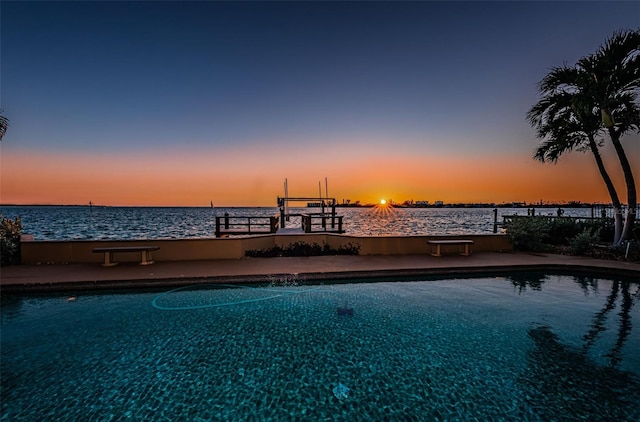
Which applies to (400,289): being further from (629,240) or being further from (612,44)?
(612,44)

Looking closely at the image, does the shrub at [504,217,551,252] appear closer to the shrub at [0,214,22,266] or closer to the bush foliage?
the bush foliage

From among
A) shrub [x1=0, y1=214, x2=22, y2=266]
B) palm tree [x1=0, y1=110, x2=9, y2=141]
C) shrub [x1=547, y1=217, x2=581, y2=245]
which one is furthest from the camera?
shrub [x1=547, y1=217, x2=581, y2=245]

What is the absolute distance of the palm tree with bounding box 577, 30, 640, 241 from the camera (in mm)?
8305

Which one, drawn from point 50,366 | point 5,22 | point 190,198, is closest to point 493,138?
point 50,366

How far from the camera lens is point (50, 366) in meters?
3.21

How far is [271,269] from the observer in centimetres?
668

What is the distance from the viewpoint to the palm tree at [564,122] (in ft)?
30.2

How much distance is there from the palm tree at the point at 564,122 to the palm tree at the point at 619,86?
1.17 ft

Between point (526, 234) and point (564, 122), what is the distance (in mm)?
4102

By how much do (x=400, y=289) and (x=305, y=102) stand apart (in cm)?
1003

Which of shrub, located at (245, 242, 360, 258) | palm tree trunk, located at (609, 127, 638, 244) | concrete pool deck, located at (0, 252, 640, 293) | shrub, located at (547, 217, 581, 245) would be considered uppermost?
palm tree trunk, located at (609, 127, 638, 244)


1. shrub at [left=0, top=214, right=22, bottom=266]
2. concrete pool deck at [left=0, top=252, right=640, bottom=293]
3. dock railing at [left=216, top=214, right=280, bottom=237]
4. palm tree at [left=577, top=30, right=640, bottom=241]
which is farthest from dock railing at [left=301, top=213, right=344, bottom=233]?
palm tree at [left=577, top=30, right=640, bottom=241]

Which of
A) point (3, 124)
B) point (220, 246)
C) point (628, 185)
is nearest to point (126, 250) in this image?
A: point (220, 246)

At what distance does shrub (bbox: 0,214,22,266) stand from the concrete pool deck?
32 centimetres
